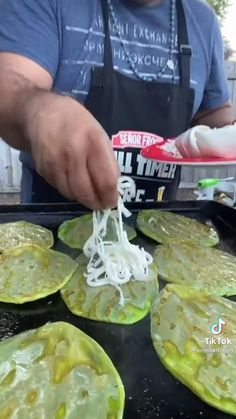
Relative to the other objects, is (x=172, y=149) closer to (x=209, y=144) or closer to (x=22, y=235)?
(x=209, y=144)

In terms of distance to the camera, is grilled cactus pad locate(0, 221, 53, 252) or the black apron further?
the black apron

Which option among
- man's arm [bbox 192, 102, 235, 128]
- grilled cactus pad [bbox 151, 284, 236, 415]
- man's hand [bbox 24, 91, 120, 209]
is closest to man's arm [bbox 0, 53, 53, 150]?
man's hand [bbox 24, 91, 120, 209]

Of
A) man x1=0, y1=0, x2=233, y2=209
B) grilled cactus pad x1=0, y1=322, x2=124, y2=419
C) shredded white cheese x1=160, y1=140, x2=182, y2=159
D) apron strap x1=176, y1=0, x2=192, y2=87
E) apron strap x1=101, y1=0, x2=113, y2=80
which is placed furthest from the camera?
apron strap x1=176, y1=0, x2=192, y2=87

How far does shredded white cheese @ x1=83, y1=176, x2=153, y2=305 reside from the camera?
3.52 ft

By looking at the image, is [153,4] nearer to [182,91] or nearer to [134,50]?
[134,50]

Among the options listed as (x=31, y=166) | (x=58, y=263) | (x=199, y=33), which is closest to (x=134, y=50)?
(x=199, y=33)

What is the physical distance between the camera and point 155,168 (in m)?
1.48

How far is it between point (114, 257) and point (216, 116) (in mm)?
860

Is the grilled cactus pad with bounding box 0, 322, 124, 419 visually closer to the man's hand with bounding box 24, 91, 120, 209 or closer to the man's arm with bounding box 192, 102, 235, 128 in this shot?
the man's hand with bounding box 24, 91, 120, 209

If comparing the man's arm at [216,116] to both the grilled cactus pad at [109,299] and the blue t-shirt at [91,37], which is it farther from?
the grilled cactus pad at [109,299]

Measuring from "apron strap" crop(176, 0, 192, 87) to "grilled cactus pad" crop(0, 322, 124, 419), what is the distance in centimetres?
99

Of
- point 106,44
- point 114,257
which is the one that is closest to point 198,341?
point 114,257

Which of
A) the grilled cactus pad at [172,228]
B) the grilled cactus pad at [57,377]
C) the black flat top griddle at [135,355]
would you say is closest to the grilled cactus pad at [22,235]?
the black flat top griddle at [135,355]

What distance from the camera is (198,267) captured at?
3.80 ft
